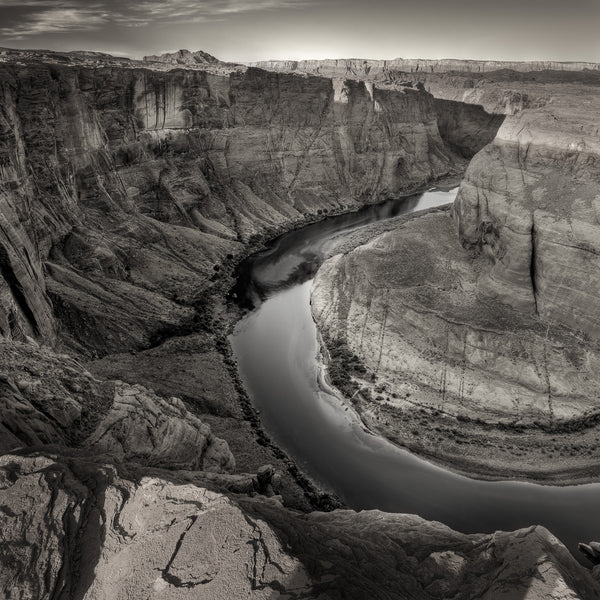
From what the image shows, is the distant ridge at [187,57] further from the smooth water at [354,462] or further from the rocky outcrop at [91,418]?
the rocky outcrop at [91,418]

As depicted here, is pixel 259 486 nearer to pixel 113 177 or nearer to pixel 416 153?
pixel 113 177

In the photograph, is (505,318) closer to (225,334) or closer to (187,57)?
(225,334)

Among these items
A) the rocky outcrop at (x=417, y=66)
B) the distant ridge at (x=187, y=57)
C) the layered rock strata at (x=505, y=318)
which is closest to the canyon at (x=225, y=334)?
the layered rock strata at (x=505, y=318)

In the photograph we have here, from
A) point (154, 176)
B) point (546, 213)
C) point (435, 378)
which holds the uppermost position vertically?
point (546, 213)

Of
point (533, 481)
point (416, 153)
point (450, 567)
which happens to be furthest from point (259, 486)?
point (416, 153)

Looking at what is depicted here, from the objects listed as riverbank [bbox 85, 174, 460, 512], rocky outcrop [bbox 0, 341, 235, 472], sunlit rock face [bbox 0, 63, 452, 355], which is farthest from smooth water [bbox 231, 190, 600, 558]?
rocky outcrop [bbox 0, 341, 235, 472]

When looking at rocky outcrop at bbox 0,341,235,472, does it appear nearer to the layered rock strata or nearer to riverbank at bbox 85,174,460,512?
riverbank at bbox 85,174,460,512

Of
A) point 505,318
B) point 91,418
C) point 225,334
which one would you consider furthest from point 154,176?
point 91,418
